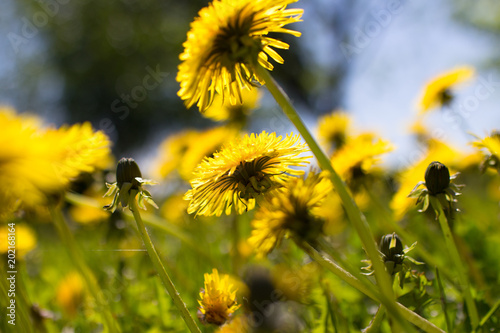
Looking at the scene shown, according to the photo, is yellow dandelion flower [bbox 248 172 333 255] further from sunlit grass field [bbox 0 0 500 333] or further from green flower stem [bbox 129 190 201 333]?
green flower stem [bbox 129 190 201 333]

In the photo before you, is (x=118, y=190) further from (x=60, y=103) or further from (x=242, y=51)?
(x=60, y=103)

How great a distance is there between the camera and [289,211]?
588 millimetres

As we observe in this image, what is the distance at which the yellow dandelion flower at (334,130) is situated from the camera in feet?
5.75

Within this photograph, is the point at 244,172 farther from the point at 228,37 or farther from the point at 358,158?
the point at 358,158

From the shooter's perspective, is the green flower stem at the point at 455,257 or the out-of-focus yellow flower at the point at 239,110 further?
the out-of-focus yellow flower at the point at 239,110

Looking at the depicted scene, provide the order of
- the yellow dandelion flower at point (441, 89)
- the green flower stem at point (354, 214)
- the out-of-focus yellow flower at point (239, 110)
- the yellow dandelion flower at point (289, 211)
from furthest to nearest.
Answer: the out-of-focus yellow flower at point (239, 110) < the yellow dandelion flower at point (441, 89) < the yellow dandelion flower at point (289, 211) < the green flower stem at point (354, 214)

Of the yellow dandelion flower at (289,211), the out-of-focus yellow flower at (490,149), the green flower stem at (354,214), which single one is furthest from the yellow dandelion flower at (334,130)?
the green flower stem at (354,214)

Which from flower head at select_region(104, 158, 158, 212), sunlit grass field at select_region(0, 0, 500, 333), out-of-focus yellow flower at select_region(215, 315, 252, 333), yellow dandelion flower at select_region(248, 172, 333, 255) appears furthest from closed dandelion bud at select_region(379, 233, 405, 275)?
flower head at select_region(104, 158, 158, 212)

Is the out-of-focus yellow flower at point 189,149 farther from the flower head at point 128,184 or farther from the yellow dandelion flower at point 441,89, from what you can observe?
the yellow dandelion flower at point 441,89

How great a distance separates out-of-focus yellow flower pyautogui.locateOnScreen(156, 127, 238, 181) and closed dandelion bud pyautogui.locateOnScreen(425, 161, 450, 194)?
24.5 inches

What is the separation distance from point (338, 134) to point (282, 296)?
1.06 m

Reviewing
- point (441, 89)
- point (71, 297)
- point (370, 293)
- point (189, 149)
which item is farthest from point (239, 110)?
point (370, 293)

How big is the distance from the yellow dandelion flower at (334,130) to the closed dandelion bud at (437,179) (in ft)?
3.50

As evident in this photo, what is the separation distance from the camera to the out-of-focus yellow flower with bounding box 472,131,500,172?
0.72m
